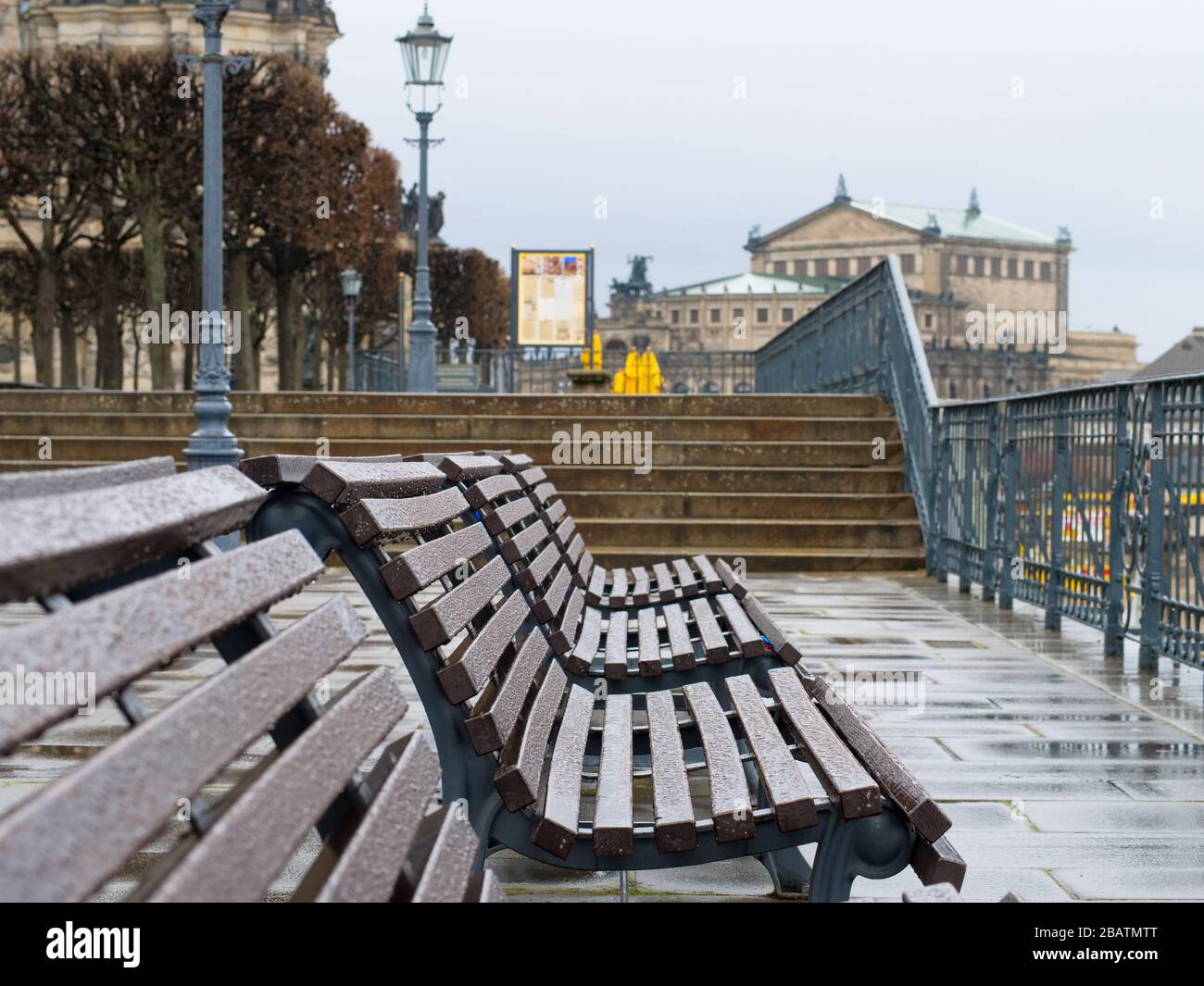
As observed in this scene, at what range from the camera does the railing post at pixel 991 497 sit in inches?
414

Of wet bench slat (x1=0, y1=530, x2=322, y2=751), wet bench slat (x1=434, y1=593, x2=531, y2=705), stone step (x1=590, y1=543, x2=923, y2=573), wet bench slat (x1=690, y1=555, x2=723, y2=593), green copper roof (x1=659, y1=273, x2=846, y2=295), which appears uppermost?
green copper roof (x1=659, y1=273, x2=846, y2=295)

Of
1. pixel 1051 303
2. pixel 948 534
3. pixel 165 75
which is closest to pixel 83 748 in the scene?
pixel 948 534

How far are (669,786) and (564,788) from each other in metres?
0.21

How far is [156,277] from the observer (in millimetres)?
30938

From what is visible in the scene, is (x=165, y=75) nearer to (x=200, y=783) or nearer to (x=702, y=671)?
(x=702, y=671)

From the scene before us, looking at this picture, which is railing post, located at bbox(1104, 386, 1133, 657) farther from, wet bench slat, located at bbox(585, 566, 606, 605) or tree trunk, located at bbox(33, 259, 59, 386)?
tree trunk, located at bbox(33, 259, 59, 386)

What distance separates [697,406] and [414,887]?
13728 mm

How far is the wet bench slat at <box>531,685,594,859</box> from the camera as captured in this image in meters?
2.88

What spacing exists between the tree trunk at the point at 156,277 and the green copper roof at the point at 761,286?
9133 centimetres

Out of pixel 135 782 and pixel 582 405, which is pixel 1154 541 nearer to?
pixel 135 782

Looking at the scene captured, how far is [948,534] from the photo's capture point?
1218 cm

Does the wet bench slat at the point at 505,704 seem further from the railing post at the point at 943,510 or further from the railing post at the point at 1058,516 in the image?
the railing post at the point at 943,510

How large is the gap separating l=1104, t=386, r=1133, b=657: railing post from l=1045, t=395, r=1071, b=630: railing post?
90cm

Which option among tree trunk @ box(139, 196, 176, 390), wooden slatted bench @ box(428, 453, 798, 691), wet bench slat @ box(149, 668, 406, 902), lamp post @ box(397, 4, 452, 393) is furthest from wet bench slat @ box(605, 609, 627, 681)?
tree trunk @ box(139, 196, 176, 390)
